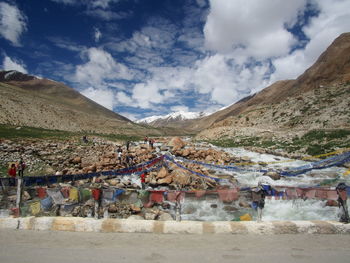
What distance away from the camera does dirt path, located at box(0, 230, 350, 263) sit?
421cm

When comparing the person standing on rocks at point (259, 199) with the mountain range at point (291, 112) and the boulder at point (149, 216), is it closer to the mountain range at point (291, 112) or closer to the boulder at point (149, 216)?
the boulder at point (149, 216)

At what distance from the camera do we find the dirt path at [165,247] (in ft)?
13.8

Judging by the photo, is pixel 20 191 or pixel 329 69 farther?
pixel 329 69

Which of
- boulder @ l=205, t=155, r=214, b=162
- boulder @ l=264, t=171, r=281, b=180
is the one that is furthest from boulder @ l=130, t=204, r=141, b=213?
boulder @ l=205, t=155, r=214, b=162

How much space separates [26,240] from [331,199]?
8475 mm

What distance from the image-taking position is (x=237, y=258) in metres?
4.21

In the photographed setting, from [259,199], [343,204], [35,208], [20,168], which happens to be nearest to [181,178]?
[259,199]

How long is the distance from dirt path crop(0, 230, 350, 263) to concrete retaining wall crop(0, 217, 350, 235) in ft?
0.54

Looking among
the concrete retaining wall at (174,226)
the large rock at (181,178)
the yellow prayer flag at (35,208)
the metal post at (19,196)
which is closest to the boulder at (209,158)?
the large rock at (181,178)

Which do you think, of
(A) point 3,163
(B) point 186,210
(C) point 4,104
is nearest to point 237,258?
(B) point 186,210

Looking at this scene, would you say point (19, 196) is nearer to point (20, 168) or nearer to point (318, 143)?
point (20, 168)

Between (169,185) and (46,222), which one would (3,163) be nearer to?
(169,185)

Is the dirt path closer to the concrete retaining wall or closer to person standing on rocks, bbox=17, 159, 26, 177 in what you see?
the concrete retaining wall

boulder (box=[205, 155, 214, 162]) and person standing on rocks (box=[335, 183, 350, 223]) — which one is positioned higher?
boulder (box=[205, 155, 214, 162])
